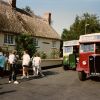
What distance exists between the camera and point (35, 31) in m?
49.3

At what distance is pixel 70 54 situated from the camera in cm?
3116

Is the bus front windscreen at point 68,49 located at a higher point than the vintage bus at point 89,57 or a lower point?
higher

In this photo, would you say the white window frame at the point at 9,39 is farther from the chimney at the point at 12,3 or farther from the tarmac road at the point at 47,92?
the tarmac road at the point at 47,92

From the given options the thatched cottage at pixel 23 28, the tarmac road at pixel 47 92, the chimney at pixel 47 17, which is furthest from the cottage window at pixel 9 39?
the tarmac road at pixel 47 92

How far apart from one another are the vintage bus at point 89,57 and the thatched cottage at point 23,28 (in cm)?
1710

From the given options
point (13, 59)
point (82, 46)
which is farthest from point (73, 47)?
point (13, 59)

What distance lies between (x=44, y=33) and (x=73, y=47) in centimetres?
1968

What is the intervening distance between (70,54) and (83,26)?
37745mm

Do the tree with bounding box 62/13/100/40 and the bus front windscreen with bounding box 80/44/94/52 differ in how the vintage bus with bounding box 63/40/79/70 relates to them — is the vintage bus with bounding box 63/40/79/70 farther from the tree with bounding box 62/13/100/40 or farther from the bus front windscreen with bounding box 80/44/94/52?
the tree with bounding box 62/13/100/40

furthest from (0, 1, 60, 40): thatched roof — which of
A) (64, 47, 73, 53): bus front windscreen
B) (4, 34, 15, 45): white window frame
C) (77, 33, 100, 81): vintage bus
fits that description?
(77, 33, 100, 81): vintage bus

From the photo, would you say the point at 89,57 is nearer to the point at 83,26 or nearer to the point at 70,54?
the point at 70,54

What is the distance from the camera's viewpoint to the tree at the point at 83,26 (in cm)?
6694

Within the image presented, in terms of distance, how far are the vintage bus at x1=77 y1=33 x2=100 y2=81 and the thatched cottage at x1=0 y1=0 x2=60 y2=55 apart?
1710 cm

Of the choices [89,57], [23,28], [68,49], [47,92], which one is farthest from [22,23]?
[47,92]
